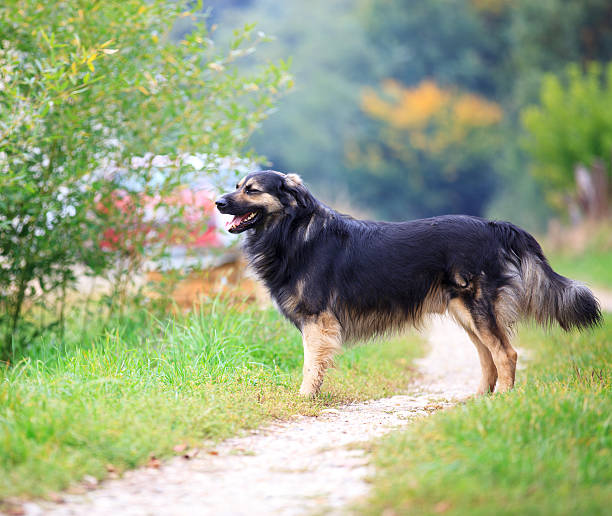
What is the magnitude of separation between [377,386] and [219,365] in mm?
1612

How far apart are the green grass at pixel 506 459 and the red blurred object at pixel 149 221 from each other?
4.38 m

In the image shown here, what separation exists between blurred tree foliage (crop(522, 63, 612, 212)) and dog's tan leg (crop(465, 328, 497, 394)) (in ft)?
54.4

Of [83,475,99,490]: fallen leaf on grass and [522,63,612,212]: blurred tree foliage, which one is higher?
[522,63,612,212]: blurred tree foliage

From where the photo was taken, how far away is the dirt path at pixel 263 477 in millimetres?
3400

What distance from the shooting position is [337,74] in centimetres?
4778

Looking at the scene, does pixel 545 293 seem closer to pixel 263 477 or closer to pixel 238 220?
pixel 238 220

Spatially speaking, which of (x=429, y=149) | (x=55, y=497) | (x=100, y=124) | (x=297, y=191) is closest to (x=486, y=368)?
(x=297, y=191)

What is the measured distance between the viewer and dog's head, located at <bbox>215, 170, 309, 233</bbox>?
5999 millimetres

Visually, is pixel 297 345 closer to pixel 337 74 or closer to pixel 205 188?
pixel 205 188

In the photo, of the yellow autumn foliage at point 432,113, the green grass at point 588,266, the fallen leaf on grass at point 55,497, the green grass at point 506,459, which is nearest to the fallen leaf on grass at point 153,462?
the fallen leaf on grass at point 55,497

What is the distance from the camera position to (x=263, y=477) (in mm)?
3840

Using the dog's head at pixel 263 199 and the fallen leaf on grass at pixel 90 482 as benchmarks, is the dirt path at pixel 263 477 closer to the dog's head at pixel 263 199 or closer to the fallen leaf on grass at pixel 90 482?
the fallen leaf on grass at pixel 90 482

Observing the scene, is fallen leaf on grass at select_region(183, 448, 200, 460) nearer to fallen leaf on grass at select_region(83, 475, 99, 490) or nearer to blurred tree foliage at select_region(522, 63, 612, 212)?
fallen leaf on grass at select_region(83, 475, 99, 490)

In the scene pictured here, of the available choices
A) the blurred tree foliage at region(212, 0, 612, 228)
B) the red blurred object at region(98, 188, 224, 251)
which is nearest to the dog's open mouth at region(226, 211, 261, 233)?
the red blurred object at region(98, 188, 224, 251)
